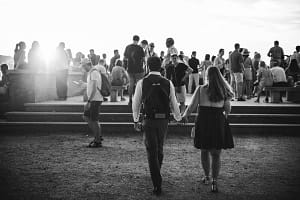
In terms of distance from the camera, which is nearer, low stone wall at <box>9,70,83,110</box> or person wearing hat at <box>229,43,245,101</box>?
low stone wall at <box>9,70,83,110</box>

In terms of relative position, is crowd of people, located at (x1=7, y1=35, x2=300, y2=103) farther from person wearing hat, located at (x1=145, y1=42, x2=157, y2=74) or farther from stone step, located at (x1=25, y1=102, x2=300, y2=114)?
stone step, located at (x1=25, y1=102, x2=300, y2=114)

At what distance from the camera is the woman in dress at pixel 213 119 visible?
4629mm

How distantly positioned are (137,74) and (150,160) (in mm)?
5975

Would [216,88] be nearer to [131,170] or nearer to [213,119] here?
[213,119]

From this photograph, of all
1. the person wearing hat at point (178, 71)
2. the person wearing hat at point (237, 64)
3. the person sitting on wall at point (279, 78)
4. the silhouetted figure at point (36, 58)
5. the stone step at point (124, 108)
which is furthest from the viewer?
the silhouetted figure at point (36, 58)

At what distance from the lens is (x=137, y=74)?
10.2 m

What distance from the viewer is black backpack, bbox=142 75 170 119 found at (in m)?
4.57

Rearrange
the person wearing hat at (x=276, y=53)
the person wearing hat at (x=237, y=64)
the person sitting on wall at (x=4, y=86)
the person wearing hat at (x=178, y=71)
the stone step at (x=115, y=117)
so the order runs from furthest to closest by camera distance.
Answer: the person wearing hat at (x=276, y=53)
the person wearing hat at (x=237, y=64)
the person sitting on wall at (x=4, y=86)
the stone step at (x=115, y=117)
the person wearing hat at (x=178, y=71)

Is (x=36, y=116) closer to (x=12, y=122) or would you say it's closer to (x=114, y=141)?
(x=12, y=122)

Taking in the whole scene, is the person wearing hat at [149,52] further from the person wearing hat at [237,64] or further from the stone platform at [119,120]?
the person wearing hat at [237,64]

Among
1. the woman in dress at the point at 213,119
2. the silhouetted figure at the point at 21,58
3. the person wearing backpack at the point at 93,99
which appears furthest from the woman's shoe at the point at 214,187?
the silhouetted figure at the point at 21,58

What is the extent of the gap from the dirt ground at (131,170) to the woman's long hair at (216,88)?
1.34 m

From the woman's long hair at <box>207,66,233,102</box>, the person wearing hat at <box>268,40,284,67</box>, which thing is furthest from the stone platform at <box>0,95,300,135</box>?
the woman's long hair at <box>207,66,233,102</box>

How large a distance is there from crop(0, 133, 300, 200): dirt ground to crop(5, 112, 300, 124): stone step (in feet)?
4.43
